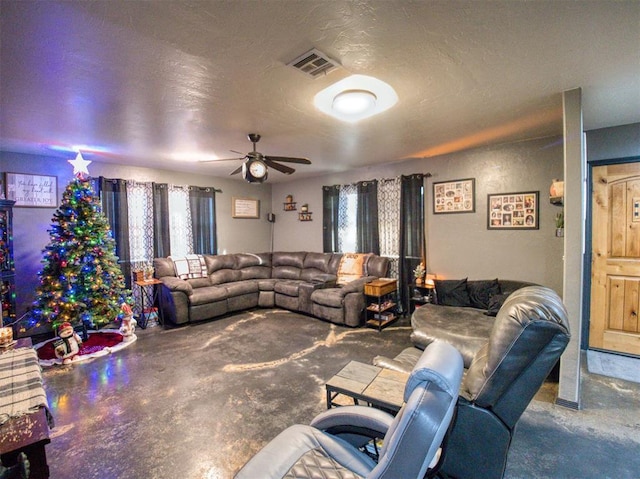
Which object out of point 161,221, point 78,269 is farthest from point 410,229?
point 78,269

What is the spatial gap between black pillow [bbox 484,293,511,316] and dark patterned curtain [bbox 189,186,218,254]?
4772 millimetres

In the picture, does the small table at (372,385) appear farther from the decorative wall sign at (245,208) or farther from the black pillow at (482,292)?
the decorative wall sign at (245,208)

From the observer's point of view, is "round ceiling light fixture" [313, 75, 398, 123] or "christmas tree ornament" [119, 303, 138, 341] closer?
"round ceiling light fixture" [313, 75, 398, 123]

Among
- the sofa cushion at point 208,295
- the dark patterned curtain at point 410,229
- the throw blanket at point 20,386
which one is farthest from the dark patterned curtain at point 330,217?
the throw blanket at point 20,386

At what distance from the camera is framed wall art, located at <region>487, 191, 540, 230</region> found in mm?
3656

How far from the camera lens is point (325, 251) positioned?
19.0ft

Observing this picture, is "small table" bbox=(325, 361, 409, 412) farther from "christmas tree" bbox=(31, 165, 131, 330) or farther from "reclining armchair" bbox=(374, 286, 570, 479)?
"christmas tree" bbox=(31, 165, 131, 330)

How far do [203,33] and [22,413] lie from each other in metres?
2.19

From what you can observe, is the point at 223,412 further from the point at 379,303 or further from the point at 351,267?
the point at 351,267

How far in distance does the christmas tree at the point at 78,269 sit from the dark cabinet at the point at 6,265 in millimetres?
283

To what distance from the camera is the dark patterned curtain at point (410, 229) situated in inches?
181

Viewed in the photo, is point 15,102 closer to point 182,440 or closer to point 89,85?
point 89,85

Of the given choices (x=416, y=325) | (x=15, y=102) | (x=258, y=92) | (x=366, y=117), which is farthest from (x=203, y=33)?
(x=416, y=325)

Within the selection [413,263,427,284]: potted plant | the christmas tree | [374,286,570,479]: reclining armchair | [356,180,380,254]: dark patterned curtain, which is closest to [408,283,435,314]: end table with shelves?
[413,263,427,284]: potted plant
